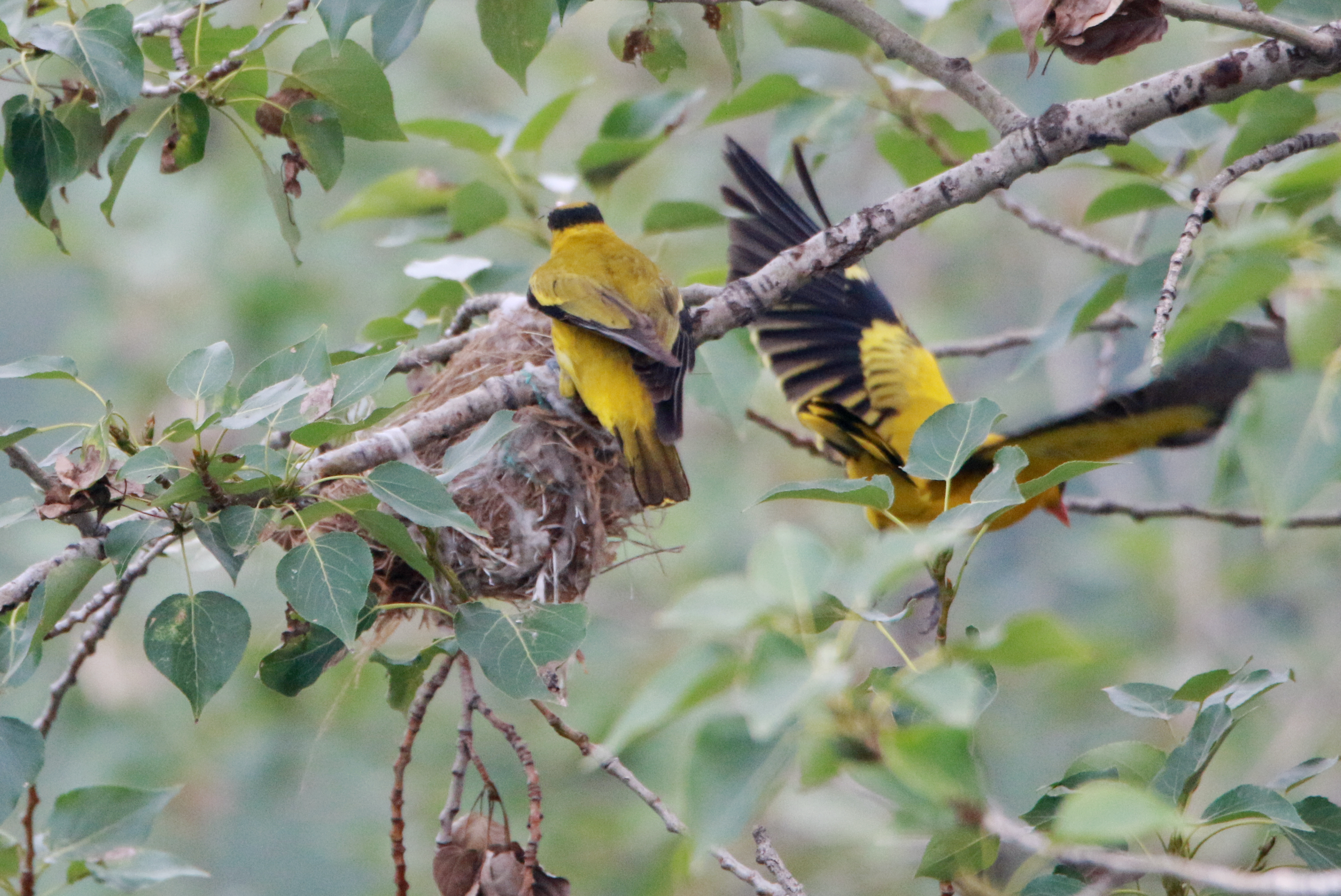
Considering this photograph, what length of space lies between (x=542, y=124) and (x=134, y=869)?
197 centimetres

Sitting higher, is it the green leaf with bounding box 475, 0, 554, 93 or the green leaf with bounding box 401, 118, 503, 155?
the green leaf with bounding box 475, 0, 554, 93

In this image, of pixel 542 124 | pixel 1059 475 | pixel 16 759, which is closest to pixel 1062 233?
pixel 542 124

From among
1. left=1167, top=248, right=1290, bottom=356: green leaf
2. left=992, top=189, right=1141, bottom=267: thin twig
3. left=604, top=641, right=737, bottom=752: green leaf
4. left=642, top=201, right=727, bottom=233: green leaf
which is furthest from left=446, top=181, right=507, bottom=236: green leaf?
left=1167, top=248, right=1290, bottom=356: green leaf

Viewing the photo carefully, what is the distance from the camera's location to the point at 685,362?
265cm

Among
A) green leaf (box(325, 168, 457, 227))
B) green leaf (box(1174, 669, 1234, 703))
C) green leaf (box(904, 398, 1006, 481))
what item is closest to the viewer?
green leaf (box(904, 398, 1006, 481))

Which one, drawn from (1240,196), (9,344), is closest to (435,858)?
(1240,196)

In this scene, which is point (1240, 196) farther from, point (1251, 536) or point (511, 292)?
point (1251, 536)

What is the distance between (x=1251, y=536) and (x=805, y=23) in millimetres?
5235

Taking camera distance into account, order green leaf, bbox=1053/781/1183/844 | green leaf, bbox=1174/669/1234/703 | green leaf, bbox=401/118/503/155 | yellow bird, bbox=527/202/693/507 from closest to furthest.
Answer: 1. green leaf, bbox=1053/781/1183/844
2. green leaf, bbox=1174/669/1234/703
3. yellow bird, bbox=527/202/693/507
4. green leaf, bbox=401/118/503/155

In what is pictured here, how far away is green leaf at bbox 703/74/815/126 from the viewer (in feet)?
8.96

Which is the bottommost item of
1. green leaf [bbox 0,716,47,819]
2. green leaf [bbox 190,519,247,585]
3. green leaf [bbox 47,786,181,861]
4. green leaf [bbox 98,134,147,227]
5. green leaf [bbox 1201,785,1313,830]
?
green leaf [bbox 47,786,181,861]

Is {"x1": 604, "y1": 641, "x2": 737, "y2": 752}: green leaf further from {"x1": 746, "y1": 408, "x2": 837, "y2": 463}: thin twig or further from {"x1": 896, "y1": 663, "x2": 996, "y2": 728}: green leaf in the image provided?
{"x1": 746, "y1": 408, "x2": 837, "y2": 463}: thin twig

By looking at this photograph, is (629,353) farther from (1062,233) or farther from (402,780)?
(402,780)

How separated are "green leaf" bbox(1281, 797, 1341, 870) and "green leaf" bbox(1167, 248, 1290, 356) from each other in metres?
0.99
